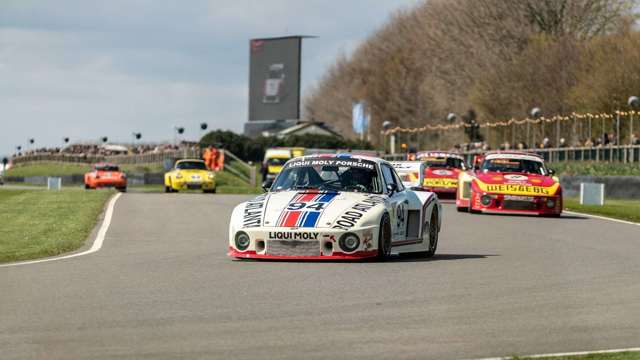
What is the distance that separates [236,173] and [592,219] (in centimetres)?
4871

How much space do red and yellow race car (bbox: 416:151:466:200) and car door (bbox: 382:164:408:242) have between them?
73.4 ft

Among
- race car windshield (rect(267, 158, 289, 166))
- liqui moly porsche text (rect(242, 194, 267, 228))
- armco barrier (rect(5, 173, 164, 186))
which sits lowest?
armco barrier (rect(5, 173, 164, 186))

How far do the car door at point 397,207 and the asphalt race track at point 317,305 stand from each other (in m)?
0.65

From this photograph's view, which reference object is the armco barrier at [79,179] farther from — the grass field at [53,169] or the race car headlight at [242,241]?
the race car headlight at [242,241]

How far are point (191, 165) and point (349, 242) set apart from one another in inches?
1478

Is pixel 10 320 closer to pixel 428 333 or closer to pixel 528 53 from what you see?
pixel 428 333

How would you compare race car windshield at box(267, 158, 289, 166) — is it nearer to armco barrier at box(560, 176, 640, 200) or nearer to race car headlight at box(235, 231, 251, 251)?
armco barrier at box(560, 176, 640, 200)

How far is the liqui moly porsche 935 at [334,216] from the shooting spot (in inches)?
664

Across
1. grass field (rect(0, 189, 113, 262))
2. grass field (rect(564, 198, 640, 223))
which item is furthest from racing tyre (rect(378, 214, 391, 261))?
grass field (rect(564, 198, 640, 223))

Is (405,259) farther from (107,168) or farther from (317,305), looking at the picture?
(107,168)

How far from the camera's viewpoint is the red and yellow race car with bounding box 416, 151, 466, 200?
42.2m

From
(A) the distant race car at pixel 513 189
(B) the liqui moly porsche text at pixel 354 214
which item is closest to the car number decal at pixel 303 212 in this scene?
(B) the liqui moly porsche text at pixel 354 214

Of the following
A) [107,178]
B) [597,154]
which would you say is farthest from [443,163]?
[107,178]

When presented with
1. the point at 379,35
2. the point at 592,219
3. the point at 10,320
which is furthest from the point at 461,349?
the point at 379,35
